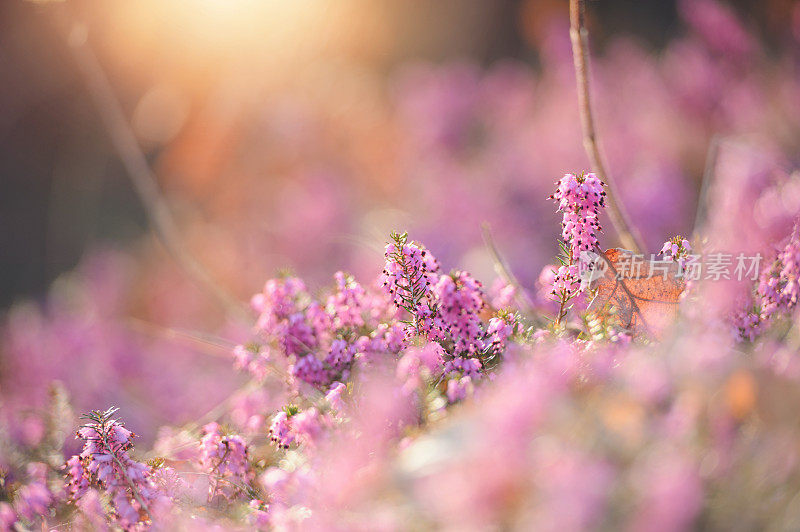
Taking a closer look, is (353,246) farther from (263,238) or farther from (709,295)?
(709,295)

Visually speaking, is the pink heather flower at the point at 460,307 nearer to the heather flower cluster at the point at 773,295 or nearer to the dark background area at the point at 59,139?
the heather flower cluster at the point at 773,295

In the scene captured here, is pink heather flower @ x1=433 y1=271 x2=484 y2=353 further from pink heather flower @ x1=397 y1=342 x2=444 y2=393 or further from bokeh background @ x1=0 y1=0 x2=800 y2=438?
bokeh background @ x1=0 y1=0 x2=800 y2=438

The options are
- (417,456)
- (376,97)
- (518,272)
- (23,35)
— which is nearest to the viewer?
(417,456)

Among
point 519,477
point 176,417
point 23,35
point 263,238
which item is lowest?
point 519,477

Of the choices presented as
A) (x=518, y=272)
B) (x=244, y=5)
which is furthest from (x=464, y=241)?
(x=244, y=5)

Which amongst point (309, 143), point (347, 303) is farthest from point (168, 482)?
point (309, 143)

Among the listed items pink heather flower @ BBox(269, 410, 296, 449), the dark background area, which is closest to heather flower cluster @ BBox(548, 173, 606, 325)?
pink heather flower @ BBox(269, 410, 296, 449)

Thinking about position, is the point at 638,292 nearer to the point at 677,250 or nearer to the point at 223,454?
the point at 677,250
